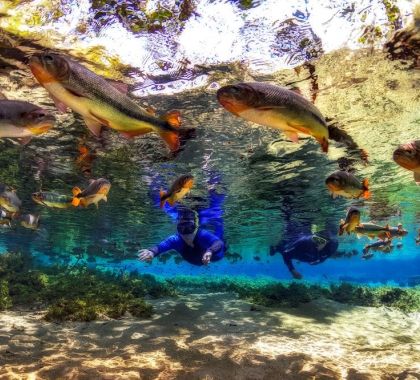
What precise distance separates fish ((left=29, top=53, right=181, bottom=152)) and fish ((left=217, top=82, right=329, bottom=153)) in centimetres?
76

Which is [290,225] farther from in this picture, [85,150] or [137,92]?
[137,92]

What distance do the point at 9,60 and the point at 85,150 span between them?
536cm

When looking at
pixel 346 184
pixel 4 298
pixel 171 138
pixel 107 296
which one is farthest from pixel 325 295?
pixel 171 138

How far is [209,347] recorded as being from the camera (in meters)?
6.94

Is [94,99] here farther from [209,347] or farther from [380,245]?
[380,245]

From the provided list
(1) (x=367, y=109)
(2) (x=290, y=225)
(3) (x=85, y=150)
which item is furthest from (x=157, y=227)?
(1) (x=367, y=109)

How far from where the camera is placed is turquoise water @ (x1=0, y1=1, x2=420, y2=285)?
24.3 feet

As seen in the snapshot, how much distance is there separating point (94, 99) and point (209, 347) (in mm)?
5914

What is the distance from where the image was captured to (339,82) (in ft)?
30.0

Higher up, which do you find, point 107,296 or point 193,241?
point 193,241

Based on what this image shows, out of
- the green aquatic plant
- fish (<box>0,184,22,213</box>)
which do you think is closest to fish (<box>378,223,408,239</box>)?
fish (<box>0,184,22,213</box>)

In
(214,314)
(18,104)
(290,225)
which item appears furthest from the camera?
(290,225)

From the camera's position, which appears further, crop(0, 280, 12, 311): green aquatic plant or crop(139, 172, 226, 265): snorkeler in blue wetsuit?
crop(0, 280, 12, 311): green aquatic plant

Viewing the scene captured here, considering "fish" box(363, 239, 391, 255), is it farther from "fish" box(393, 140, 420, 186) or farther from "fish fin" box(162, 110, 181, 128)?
"fish fin" box(162, 110, 181, 128)
